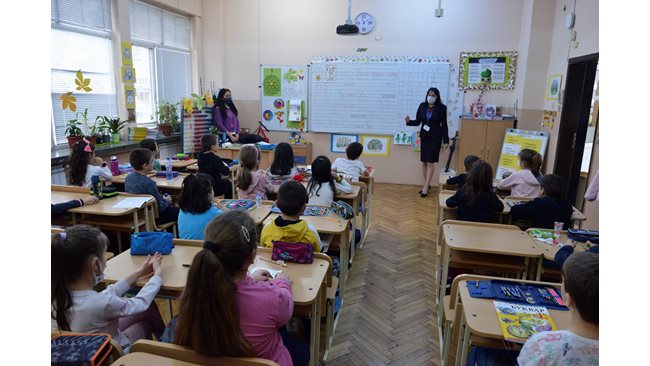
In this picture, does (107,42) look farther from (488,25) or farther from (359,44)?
(488,25)

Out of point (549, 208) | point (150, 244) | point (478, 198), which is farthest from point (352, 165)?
point (150, 244)

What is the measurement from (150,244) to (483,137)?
558cm

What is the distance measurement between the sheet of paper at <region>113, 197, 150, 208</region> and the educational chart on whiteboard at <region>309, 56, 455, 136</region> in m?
4.48

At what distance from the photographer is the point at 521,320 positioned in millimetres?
1672


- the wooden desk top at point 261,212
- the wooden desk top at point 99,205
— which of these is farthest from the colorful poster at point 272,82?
the wooden desk top at point 261,212

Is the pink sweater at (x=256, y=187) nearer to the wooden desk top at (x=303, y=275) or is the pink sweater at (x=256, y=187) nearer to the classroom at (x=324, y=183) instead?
the classroom at (x=324, y=183)

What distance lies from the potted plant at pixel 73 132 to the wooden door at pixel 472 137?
5397mm

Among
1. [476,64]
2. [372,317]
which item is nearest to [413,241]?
[372,317]

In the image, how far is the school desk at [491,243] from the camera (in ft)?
8.05

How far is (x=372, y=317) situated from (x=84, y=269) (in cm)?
200

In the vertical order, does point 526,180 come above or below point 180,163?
above

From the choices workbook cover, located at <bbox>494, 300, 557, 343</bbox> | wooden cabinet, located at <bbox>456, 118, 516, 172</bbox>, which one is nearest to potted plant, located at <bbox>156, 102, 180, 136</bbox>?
wooden cabinet, located at <bbox>456, 118, 516, 172</bbox>

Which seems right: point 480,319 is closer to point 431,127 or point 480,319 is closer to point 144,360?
point 144,360

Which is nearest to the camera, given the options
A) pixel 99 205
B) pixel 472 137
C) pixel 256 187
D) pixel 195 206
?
pixel 195 206
